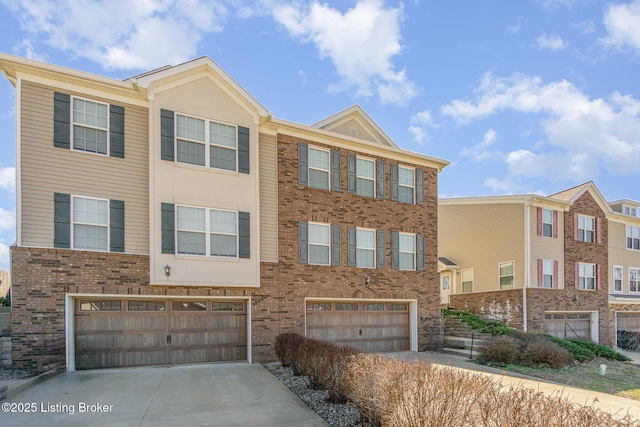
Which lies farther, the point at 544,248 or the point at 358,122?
the point at 544,248

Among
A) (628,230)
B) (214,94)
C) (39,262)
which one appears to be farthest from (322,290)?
(628,230)

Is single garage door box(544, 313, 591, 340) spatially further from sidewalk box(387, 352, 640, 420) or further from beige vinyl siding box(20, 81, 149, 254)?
beige vinyl siding box(20, 81, 149, 254)

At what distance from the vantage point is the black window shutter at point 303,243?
14.0 m

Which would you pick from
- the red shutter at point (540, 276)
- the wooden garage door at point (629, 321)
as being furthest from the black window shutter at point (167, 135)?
the wooden garage door at point (629, 321)

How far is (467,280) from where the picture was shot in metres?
22.7

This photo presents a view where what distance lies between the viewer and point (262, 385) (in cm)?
984

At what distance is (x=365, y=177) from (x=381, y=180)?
684mm

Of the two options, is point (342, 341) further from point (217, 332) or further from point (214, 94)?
point (214, 94)

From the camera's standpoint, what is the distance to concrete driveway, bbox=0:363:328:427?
23.6ft

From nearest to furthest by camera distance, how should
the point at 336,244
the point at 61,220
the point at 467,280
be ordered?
1. the point at 61,220
2. the point at 336,244
3. the point at 467,280

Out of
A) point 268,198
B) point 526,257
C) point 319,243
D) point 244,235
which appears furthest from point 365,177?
point 526,257

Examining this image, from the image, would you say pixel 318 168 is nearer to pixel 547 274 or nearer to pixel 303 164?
pixel 303 164

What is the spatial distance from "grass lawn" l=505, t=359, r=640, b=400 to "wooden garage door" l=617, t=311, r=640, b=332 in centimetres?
1051

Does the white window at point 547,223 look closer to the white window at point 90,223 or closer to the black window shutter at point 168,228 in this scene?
the black window shutter at point 168,228
